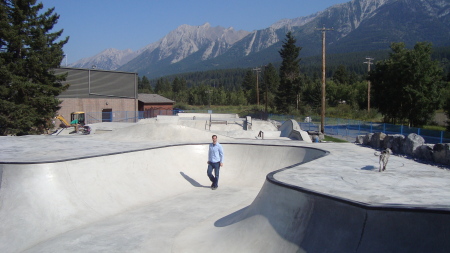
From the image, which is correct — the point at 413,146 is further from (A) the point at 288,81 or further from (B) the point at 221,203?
(A) the point at 288,81

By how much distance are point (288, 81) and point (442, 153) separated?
190 ft

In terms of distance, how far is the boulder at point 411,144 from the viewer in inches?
460

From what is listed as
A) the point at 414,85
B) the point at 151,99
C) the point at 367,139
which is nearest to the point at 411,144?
the point at 367,139

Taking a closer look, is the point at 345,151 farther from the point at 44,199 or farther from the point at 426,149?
the point at 44,199

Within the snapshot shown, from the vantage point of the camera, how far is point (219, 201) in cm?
1072

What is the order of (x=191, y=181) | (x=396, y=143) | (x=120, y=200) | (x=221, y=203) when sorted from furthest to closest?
(x=191, y=181)
(x=396, y=143)
(x=221, y=203)
(x=120, y=200)

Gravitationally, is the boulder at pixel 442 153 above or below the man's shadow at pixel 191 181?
above

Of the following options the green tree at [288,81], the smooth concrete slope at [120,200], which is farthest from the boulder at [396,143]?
the green tree at [288,81]

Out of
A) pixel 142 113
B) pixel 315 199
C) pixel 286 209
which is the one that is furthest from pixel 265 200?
pixel 142 113

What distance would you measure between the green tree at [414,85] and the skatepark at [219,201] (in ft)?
93.7

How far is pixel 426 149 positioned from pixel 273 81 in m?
90.9

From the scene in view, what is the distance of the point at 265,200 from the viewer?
6711 millimetres

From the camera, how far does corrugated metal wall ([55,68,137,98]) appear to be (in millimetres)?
42438

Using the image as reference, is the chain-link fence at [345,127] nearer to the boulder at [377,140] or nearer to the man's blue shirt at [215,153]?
the boulder at [377,140]
